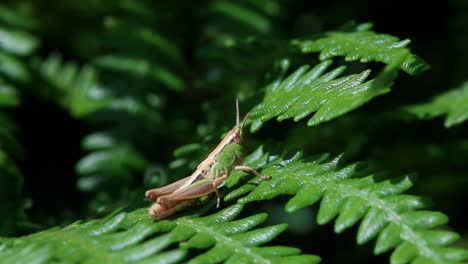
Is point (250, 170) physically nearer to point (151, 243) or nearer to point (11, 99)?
point (151, 243)

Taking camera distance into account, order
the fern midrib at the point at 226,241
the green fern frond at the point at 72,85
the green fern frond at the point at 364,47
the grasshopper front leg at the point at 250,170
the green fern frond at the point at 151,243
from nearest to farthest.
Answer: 1. the green fern frond at the point at 151,243
2. the fern midrib at the point at 226,241
3. the green fern frond at the point at 364,47
4. the grasshopper front leg at the point at 250,170
5. the green fern frond at the point at 72,85

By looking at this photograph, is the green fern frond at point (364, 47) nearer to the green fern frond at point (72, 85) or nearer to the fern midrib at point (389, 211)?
the fern midrib at point (389, 211)

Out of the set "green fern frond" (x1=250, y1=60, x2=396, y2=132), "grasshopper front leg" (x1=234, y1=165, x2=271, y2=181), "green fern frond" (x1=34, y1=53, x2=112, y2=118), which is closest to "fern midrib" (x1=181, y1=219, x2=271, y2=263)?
"grasshopper front leg" (x1=234, y1=165, x2=271, y2=181)

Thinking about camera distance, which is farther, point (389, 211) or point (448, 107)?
point (448, 107)

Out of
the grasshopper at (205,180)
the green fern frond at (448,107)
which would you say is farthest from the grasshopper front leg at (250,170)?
the green fern frond at (448,107)

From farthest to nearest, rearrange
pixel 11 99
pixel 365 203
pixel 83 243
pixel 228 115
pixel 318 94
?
pixel 11 99 → pixel 228 115 → pixel 318 94 → pixel 365 203 → pixel 83 243

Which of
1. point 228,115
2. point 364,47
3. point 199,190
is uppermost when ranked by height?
point 364,47

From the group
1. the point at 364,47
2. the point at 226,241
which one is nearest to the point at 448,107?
the point at 364,47
